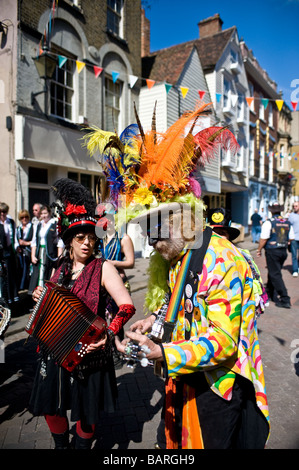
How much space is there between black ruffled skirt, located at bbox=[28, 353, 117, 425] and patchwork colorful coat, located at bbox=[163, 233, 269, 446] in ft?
2.41

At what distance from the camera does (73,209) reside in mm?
2482

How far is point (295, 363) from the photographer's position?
419 centimetres

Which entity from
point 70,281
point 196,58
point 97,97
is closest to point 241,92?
point 196,58

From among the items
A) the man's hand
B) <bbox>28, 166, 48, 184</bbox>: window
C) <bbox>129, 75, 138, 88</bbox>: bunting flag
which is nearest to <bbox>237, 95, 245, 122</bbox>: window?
<bbox>129, 75, 138, 88</bbox>: bunting flag

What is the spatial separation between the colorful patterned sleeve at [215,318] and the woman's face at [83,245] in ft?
3.33

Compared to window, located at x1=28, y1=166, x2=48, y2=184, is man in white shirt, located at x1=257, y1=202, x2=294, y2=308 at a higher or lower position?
lower

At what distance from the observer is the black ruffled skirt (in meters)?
2.14

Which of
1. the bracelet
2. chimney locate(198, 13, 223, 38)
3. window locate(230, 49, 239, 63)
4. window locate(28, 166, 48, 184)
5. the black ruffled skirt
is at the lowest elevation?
the black ruffled skirt

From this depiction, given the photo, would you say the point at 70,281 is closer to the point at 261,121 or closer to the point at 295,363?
the point at 295,363

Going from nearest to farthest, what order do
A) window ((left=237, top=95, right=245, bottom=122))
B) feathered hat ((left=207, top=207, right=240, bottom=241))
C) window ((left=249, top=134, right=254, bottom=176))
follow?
feathered hat ((left=207, top=207, right=240, bottom=241))
window ((left=237, top=95, right=245, bottom=122))
window ((left=249, top=134, right=254, bottom=176))

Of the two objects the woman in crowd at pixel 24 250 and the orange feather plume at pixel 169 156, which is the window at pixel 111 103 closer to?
the woman in crowd at pixel 24 250

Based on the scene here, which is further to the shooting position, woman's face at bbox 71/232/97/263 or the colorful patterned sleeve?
Answer: woman's face at bbox 71/232/97/263

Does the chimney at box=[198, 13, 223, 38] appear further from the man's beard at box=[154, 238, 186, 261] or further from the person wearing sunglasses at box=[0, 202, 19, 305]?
the man's beard at box=[154, 238, 186, 261]

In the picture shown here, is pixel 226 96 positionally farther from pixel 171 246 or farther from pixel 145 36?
pixel 171 246
